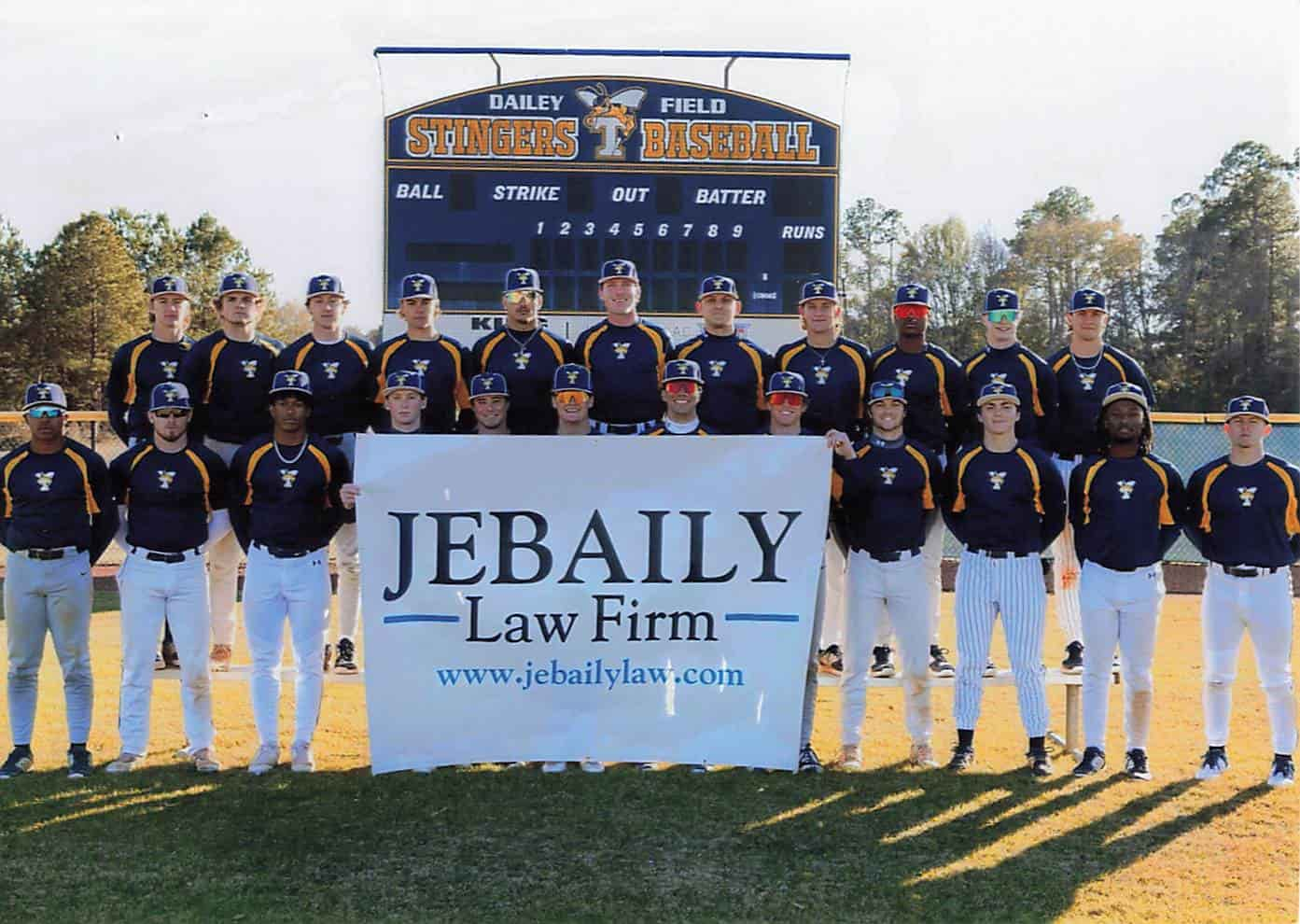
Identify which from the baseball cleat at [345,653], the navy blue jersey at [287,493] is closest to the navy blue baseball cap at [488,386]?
the navy blue jersey at [287,493]

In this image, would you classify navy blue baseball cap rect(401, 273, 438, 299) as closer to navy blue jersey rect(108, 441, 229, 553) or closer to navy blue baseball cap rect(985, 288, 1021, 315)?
navy blue jersey rect(108, 441, 229, 553)

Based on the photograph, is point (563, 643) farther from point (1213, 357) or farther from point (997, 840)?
point (1213, 357)

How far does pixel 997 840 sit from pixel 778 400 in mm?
2221

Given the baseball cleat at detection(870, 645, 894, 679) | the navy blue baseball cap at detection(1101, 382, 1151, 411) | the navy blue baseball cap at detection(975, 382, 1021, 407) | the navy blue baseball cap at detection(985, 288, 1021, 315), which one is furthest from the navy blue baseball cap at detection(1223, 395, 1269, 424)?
the baseball cleat at detection(870, 645, 894, 679)

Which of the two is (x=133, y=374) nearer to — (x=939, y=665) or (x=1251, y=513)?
(x=939, y=665)

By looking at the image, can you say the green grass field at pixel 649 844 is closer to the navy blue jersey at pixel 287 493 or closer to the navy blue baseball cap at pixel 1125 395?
the navy blue jersey at pixel 287 493

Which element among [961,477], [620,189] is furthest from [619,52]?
[961,477]

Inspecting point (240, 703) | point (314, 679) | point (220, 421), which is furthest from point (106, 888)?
point (240, 703)

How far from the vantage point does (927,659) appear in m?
6.02

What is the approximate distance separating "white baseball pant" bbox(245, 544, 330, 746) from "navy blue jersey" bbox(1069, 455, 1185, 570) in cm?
363

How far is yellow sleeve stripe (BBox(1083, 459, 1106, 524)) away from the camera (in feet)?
19.5

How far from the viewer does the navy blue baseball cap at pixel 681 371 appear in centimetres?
598

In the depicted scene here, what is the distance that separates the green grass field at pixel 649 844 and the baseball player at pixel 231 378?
112 cm

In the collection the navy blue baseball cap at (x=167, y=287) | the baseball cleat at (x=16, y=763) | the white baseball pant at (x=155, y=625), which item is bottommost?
the baseball cleat at (x=16, y=763)
